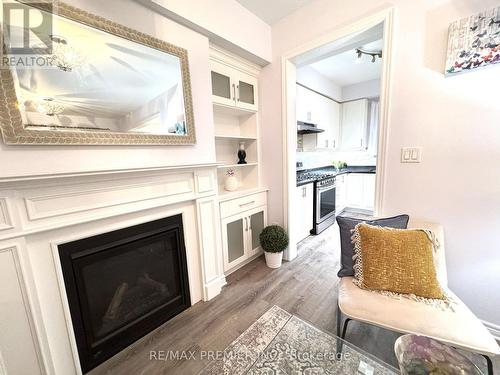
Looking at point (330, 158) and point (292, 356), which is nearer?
point (292, 356)

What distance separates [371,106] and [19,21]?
511 centimetres

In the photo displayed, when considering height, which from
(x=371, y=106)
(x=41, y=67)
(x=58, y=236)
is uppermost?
(x=371, y=106)

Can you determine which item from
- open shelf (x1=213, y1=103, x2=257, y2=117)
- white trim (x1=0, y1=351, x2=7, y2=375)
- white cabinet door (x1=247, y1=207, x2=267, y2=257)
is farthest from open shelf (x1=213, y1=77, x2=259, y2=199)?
white trim (x1=0, y1=351, x2=7, y2=375)

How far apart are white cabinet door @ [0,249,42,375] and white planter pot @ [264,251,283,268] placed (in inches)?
72.5

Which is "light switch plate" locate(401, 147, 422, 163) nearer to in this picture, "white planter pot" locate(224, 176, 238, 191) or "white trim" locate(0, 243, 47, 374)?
"white planter pot" locate(224, 176, 238, 191)

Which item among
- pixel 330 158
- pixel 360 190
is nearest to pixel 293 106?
pixel 360 190

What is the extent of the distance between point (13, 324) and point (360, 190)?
4.69 m

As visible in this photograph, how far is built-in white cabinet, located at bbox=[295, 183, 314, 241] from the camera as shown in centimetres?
270

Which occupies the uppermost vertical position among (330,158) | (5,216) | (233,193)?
(330,158)

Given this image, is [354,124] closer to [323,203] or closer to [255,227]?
[323,203]

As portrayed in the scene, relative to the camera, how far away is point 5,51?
89 cm

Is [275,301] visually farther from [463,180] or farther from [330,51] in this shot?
[330,51]

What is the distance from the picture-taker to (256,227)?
2.47 metres

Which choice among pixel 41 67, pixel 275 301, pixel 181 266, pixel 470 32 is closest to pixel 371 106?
pixel 470 32
